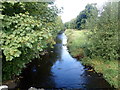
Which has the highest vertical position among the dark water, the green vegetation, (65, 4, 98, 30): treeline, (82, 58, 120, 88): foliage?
(65, 4, 98, 30): treeline

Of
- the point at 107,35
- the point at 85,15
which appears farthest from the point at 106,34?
the point at 85,15

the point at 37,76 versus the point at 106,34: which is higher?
the point at 106,34

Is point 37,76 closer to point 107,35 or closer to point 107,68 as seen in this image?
point 107,68

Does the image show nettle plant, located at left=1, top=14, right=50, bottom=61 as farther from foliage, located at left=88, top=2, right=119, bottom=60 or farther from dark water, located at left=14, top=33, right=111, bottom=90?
foliage, located at left=88, top=2, right=119, bottom=60

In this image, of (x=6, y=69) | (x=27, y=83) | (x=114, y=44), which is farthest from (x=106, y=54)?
(x=6, y=69)

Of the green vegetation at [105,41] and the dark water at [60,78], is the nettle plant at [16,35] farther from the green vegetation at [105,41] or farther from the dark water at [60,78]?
the green vegetation at [105,41]

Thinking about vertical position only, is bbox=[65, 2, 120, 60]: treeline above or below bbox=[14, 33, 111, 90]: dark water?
above

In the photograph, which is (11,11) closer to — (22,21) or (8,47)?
(22,21)

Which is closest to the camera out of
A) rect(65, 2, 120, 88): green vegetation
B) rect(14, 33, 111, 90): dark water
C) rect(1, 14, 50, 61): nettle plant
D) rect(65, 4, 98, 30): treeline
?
rect(1, 14, 50, 61): nettle plant

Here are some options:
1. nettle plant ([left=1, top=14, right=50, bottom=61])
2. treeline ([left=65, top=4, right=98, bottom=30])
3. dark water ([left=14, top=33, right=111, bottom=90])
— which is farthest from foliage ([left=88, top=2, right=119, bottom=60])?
nettle plant ([left=1, top=14, right=50, bottom=61])

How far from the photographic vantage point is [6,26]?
4180 millimetres

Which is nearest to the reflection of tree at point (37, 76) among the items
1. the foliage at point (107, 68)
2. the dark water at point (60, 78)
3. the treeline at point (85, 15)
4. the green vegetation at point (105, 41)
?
the dark water at point (60, 78)

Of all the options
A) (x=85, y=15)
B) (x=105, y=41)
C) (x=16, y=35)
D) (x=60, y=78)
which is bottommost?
(x=60, y=78)

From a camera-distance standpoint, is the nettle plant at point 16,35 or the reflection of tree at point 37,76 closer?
the nettle plant at point 16,35
